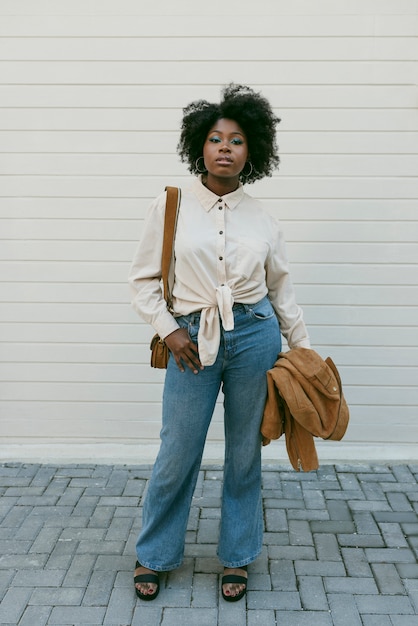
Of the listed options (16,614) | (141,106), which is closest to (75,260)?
(141,106)

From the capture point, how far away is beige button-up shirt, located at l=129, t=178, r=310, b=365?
2.67 m

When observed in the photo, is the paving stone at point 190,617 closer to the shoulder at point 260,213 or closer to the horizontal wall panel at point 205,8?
the shoulder at point 260,213

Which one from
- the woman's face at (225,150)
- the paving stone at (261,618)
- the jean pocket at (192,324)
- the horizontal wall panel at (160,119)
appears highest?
the horizontal wall panel at (160,119)

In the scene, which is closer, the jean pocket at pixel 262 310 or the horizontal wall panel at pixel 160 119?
the jean pocket at pixel 262 310

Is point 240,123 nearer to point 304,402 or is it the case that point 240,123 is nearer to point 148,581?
point 304,402

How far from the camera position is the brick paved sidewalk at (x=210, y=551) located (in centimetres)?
285

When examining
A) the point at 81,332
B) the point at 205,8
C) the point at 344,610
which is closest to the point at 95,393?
the point at 81,332

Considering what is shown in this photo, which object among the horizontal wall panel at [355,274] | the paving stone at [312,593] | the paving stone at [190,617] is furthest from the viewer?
the horizontal wall panel at [355,274]

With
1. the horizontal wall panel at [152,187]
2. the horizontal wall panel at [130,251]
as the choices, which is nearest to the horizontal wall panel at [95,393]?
the horizontal wall panel at [130,251]

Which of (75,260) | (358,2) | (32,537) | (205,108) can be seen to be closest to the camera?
(205,108)

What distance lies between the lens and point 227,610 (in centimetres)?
286

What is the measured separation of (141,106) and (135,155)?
31 cm

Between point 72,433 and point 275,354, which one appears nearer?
point 275,354

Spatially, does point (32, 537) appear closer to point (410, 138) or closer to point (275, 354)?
point (275, 354)
